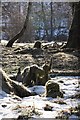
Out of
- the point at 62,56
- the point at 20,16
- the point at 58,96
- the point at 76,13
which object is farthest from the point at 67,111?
the point at 20,16

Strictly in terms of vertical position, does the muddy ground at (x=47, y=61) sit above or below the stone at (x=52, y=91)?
below

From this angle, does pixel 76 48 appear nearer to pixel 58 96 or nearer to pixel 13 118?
pixel 58 96

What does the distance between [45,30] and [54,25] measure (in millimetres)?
1806

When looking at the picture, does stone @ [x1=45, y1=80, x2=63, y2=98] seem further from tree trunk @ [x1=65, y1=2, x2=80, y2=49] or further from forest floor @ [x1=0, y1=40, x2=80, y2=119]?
tree trunk @ [x1=65, y1=2, x2=80, y2=49]

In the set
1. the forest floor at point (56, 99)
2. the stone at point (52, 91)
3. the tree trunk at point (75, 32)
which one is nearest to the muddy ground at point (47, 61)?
the forest floor at point (56, 99)

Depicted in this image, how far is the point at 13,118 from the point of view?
5.76 m

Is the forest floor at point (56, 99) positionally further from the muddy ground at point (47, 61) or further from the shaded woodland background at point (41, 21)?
the shaded woodland background at point (41, 21)

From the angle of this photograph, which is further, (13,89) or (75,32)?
(75,32)

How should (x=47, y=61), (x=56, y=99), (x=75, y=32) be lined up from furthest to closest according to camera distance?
(x=75, y=32)
(x=47, y=61)
(x=56, y=99)

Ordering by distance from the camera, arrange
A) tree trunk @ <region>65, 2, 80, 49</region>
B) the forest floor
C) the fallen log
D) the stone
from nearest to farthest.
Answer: the forest floor < the stone < the fallen log < tree trunk @ <region>65, 2, 80, 49</region>

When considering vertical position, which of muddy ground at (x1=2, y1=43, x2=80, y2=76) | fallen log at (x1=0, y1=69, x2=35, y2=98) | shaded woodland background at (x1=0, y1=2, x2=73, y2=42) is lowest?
shaded woodland background at (x1=0, y1=2, x2=73, y2=42)

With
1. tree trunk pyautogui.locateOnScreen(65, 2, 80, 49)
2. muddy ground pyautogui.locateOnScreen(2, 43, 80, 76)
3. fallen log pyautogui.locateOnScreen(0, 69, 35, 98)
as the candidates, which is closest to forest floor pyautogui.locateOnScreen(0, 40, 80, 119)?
muddy ground pyautogui.locateOnScreen(2, 43, 80, 76)

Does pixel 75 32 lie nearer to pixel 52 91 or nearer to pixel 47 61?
pixel 47 61

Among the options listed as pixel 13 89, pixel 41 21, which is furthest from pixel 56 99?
pixel 41 21
